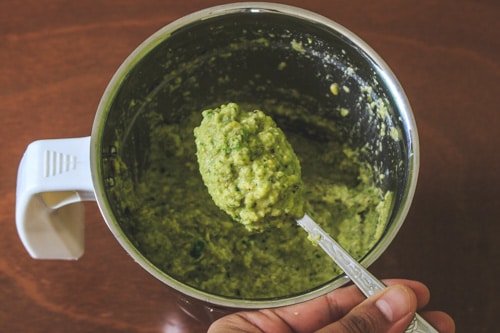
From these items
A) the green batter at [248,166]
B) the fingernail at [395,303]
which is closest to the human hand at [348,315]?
the fingernail at [395,303]

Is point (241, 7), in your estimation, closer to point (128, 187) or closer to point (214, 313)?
point (128, 187)

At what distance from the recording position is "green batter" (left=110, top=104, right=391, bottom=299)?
1000 millimetres

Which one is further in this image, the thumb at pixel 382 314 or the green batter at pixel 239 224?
the green batter at pixel 239 224

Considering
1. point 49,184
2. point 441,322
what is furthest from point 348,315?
point 49,184

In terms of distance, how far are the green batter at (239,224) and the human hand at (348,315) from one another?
39mm

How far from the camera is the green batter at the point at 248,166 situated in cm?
88

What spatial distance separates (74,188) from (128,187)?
140 mm

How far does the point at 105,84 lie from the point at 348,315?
0.71 m

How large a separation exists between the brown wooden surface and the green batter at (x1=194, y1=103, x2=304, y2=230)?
0.26 metres

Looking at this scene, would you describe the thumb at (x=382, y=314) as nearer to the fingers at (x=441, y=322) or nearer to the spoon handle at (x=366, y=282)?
the spoon handle at (x=366, y=282)

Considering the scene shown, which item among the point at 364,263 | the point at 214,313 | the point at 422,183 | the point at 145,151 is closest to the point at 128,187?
the point at 145,151

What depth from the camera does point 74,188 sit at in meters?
0.83

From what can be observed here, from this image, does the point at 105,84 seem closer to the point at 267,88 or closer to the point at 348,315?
the point at 267,88

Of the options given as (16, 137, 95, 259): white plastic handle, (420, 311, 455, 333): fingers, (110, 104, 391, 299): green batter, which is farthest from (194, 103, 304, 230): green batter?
→ (420, 311, 455, 333): fingers
